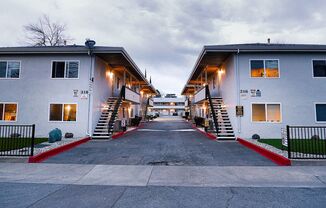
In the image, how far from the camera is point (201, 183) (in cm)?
489

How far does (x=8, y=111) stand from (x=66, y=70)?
17.9ft

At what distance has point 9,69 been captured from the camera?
43.2 feet

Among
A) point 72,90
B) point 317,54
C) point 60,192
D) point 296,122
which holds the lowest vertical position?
point 60,192

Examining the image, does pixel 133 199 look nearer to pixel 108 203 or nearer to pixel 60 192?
pixel 108 203

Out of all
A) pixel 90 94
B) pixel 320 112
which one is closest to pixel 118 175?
pixel 90 94

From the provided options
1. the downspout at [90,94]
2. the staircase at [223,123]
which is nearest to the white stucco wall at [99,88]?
the downspout at [90,94]

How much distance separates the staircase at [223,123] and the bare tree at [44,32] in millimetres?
28665

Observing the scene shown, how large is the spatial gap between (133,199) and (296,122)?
13.0m

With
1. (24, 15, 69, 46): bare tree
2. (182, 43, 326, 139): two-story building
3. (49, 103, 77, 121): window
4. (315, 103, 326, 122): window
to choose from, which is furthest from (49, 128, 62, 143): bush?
(24, 15, 69, 46): bare tree

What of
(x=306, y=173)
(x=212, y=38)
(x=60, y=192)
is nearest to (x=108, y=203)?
(x=60, y=192)

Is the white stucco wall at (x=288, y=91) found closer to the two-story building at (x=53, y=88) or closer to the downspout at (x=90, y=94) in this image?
the two-story building at (x=53, y=88)

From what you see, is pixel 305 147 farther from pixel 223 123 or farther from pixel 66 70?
pixel 66 70

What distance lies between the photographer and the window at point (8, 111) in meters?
12.9

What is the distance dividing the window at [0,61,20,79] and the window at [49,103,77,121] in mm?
4023
